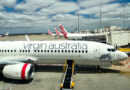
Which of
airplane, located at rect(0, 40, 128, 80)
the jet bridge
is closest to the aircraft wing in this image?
airplane, located at rect(0, 40, 128, 80)

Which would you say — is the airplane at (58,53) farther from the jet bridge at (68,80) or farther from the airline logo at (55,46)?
the jet bridge at (68,80)

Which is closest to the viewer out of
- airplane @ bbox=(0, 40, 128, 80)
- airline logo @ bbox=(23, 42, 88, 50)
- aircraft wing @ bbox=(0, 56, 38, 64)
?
aircraft wing @ bbox=(0, 56, 38, 64)

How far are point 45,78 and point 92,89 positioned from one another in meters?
5.35

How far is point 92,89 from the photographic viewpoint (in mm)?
9875

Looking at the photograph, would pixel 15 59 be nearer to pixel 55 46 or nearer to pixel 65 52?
pixel 55 46

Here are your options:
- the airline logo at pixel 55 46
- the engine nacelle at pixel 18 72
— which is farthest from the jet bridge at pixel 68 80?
the engine nacelle at pixel 18 72

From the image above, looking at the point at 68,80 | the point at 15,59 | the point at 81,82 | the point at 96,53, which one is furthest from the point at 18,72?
the point at 96,53

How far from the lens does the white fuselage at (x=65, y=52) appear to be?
1267 centimetres

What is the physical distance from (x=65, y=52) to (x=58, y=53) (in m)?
0.86

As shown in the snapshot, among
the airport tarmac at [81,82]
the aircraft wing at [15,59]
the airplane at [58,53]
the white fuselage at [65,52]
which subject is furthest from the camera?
the white fuselage at [65,52]

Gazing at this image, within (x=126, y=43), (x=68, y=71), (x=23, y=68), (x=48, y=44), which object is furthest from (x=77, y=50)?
(x=126, y=43)

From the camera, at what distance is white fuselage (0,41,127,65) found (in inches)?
499

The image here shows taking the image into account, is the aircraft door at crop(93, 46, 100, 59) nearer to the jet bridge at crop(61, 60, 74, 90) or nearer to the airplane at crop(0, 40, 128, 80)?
the airplane at crop(0, 40, 128, 80)

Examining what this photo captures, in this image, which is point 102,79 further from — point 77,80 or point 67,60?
point 67,60
